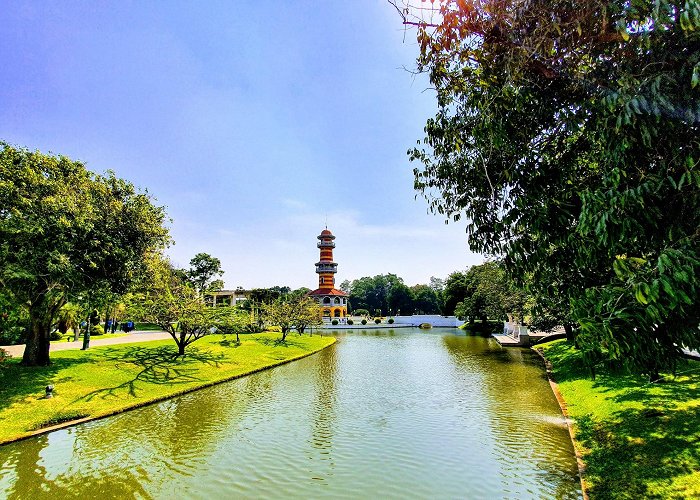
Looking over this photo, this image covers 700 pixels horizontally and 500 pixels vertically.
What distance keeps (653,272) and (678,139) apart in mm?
1742

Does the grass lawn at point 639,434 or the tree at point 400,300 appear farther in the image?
the tree at point 400,300

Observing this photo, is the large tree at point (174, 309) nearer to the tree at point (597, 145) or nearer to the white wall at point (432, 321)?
the tree at point (597, 145)

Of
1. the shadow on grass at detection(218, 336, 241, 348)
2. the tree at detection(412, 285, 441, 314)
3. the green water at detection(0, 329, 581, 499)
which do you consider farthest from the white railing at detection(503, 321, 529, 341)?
the tree at detection(412, 285, 441, 314)

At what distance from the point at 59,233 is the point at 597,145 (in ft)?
50.1

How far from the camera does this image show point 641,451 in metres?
7.54

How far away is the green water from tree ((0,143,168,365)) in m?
5.25

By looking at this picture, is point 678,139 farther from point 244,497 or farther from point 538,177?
point 244,497

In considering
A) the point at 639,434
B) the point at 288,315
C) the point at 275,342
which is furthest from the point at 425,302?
the point at 639,434

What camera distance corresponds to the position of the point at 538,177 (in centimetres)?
655

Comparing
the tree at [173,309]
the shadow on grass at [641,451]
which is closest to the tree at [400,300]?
the tree at [173,309]

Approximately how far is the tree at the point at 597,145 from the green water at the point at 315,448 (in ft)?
13.2

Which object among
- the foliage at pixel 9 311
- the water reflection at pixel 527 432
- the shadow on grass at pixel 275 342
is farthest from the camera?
the shadow on grass at pixel 275 342

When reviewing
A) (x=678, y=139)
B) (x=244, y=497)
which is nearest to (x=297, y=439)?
(x=244, y=497)

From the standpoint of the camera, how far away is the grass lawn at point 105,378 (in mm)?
11164
